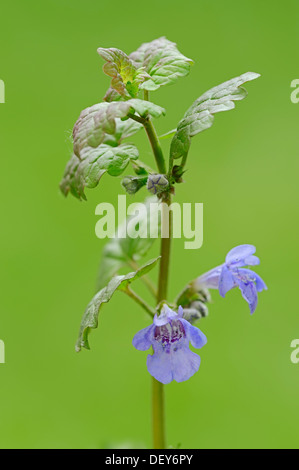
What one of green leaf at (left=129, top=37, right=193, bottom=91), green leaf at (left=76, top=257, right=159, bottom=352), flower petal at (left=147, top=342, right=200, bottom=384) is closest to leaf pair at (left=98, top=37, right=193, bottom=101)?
green leaf at (left=129, top=37, right=193, bottom=91)

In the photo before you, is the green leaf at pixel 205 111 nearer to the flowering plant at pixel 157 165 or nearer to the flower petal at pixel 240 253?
the flowering plant at pixel 157 165

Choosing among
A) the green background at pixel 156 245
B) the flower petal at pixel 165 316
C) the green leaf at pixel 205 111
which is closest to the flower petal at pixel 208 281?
the flower petal at pixel 165 316

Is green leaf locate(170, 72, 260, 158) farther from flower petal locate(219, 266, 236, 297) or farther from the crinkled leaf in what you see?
flower petal locate(219, 266, 236, 297)

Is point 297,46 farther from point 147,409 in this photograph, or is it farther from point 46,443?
point 46,443

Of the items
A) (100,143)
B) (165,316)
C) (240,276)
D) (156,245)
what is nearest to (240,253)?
(240,276)

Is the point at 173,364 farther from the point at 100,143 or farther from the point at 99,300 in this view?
the point at 100,143

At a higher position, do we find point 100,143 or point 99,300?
point 100,143

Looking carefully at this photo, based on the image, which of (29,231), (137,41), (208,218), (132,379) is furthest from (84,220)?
(137,41)
